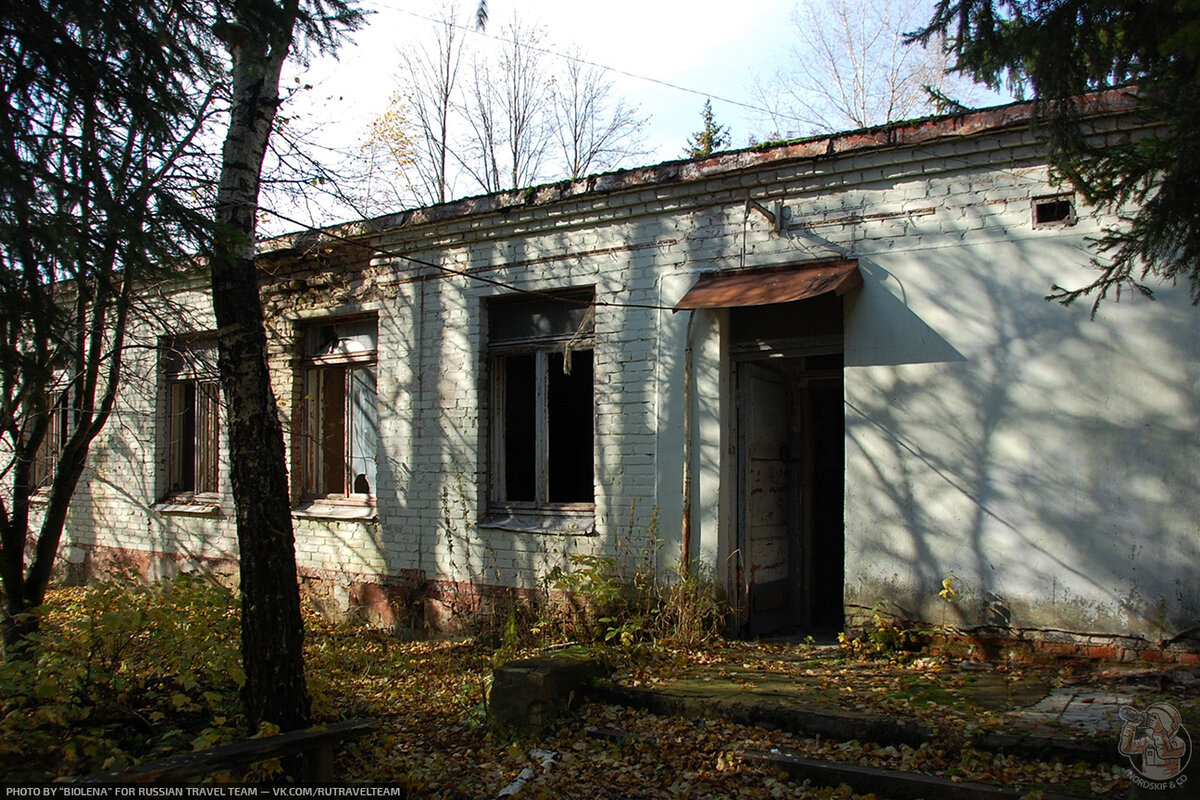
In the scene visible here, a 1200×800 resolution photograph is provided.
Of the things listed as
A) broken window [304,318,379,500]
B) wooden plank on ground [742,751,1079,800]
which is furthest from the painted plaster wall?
wooden plank on ground [742,751,1079,800]

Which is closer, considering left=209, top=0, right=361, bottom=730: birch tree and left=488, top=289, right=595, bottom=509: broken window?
left=209, top=0, right=361, bottom=730: birch tree

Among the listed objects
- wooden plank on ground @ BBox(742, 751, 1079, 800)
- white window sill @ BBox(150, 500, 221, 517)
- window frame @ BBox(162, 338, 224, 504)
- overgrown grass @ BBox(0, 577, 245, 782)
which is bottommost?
wooden plank on ground @ BBox(742, 751, 1079, 800)

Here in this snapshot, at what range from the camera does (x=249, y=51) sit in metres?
4.87

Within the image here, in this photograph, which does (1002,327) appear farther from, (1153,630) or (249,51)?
(249,51)

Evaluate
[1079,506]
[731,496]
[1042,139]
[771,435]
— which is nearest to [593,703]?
[731,496]

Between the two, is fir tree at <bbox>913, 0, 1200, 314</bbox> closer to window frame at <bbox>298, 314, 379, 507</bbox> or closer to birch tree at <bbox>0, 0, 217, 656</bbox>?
birch tree at <bbox>0, 0, 217, 656</bbox>

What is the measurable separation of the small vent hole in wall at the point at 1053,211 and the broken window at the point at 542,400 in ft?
11.9

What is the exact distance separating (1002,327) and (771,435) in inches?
89.3

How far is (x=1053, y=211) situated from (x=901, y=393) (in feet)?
5.09

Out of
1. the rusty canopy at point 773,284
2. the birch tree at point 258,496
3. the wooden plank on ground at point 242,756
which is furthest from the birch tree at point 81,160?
the rusty canopy at point 773,284

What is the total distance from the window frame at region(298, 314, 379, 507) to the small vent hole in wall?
643 centimetres

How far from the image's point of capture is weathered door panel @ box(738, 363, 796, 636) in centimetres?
721

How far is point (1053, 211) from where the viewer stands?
5.78 meters

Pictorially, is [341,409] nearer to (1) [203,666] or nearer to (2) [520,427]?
(2) [520,427]
